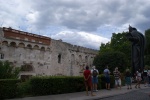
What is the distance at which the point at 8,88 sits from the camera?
1510 cm

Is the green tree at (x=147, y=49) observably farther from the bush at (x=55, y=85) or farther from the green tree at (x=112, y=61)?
the bush at (x=55, y=85)

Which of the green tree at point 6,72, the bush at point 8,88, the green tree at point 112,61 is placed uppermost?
the green tree at point 112,61

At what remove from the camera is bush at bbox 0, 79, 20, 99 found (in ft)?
48.6

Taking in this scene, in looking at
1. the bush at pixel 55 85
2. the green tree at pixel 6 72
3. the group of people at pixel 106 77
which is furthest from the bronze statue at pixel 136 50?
the green tree at pixel 6 72

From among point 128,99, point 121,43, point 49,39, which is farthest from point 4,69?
point 121,43

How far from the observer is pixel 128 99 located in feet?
49.8

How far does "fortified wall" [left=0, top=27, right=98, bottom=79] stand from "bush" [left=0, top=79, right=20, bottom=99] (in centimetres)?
2086

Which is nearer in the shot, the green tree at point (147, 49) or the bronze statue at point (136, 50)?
the bronze statue at point (136, 50)

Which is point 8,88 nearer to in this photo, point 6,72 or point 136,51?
point 6,72

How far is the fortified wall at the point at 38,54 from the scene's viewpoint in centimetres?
3641

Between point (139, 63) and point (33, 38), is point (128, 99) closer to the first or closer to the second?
point (139, 63)

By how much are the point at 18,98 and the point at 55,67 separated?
29954 millimetres

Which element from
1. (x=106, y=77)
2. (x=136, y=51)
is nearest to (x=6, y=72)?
(x=106, y=77)

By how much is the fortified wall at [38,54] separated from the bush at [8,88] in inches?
821
